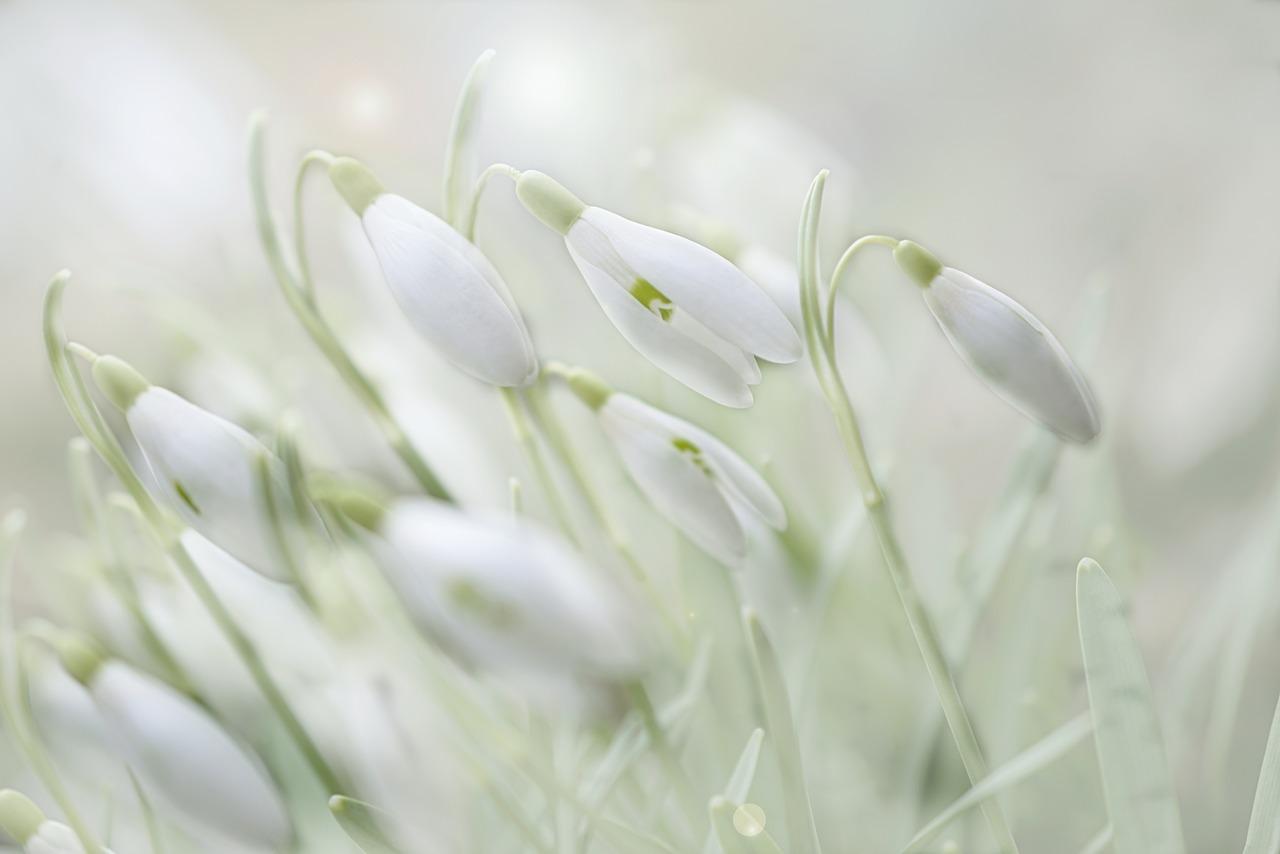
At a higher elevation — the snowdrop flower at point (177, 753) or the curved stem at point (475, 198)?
the curved stem at point (475, 198)

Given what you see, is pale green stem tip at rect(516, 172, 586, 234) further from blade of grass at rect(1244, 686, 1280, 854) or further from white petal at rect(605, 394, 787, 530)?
blade of grass at rect(1244, 686, 1280, 854)

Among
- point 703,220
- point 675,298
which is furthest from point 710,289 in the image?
point 703,220

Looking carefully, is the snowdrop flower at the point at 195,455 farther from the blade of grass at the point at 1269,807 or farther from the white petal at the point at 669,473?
the blade of grass at the point at 1269,807

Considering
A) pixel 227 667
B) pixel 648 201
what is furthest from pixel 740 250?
pixel 227 667

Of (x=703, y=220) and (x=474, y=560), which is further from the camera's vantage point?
(x=703, y=220)

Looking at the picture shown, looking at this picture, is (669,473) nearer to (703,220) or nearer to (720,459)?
(720,459)

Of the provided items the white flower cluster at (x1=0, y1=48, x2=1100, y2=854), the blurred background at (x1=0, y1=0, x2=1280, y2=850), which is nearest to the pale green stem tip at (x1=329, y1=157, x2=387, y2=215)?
the white flower cluster at (x1=0, y1=48, x2=1100, y2=854)

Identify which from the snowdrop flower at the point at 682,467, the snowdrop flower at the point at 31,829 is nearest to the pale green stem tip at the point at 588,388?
the snowdrop flower at the point at 682,467
